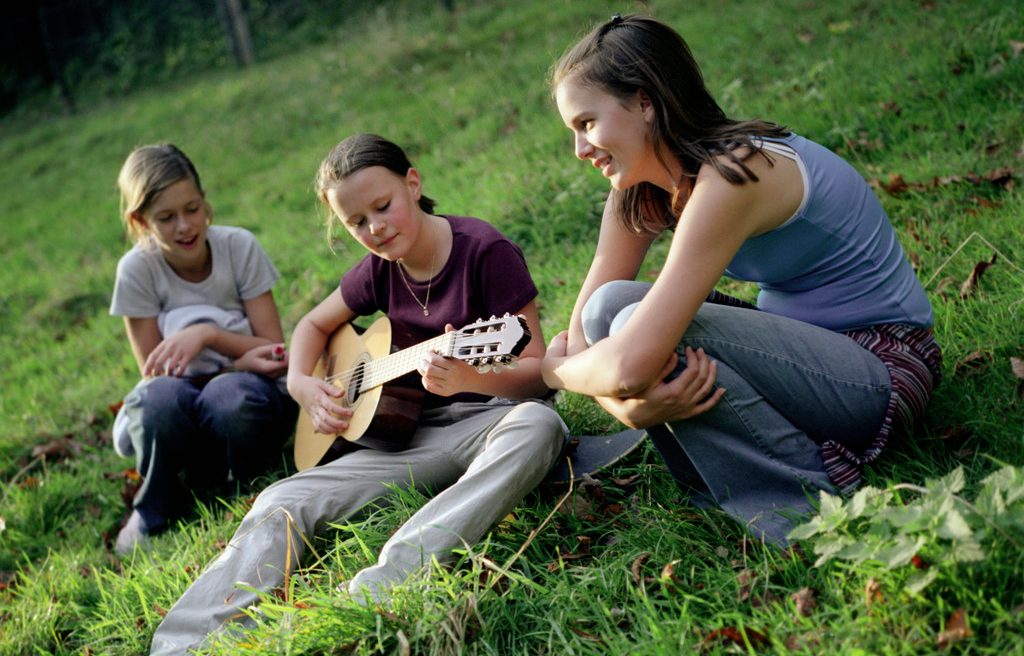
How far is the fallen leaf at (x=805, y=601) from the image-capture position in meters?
1.97

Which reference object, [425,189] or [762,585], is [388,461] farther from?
[425,189]

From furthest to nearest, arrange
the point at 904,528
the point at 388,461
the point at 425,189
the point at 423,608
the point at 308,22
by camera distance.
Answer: the point at 308,22, the point at 425,189, the point at 388,461, the point at 423,608, the point at 904,528

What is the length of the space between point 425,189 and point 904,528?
433 centimetres

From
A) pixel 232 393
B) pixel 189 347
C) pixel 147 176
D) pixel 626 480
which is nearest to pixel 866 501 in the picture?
pixel 626 480

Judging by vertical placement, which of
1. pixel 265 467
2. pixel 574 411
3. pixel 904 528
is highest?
pixel 904 528

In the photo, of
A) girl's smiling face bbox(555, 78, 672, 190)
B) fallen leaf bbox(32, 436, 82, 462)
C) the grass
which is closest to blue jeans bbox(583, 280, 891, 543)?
the grass

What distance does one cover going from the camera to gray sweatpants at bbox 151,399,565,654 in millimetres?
2471

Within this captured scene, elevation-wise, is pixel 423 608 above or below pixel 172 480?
above

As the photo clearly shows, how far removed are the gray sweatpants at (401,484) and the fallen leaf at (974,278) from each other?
1474mm

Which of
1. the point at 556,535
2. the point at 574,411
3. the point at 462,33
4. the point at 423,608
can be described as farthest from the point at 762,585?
the point at 462,33

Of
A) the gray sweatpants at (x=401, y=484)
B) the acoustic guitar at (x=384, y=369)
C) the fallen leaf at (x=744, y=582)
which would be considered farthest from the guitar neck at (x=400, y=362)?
the fallen leaf at (x=744, y=582)

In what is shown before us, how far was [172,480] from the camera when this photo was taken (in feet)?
11.9

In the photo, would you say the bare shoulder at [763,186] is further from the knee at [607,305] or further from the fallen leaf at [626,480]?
the fallen leaf at [626,480]

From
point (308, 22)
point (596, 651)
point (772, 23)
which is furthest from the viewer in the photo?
point (308, 22)
